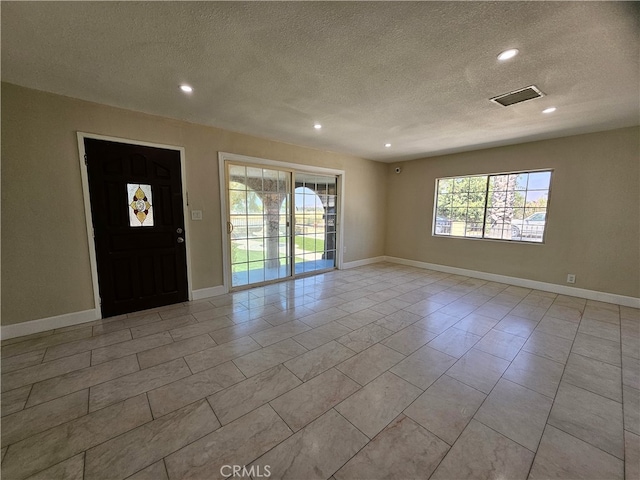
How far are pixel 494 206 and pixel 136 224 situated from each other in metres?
6.05

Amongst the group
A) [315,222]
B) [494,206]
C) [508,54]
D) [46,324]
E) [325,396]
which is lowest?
[325,396]

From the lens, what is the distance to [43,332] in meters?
2.68

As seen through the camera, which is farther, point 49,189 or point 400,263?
point 400,263

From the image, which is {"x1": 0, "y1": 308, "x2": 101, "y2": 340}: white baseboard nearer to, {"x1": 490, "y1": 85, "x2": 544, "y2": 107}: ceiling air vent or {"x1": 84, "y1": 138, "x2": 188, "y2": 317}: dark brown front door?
{"x1": 84, "y1": 138, "x2": 188, "y2": 317}: dark brown front door

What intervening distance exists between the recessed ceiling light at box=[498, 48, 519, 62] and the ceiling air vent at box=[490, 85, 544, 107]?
2.23 feet

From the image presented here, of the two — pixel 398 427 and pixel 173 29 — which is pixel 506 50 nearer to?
pixel 173 29

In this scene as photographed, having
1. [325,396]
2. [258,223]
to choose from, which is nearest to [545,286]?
[325,396]

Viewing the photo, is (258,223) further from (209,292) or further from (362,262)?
(362,262)

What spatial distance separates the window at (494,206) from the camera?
432 centimetres

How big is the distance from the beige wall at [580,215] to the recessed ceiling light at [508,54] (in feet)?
10.4

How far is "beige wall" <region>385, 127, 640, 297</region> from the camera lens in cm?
353

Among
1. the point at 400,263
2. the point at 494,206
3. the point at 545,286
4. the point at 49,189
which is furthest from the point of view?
the point at 400,263

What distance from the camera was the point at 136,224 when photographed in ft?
10.5

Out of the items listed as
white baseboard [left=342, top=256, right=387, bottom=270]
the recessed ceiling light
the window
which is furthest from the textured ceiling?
white baseboard [left=342, top=256, right=387, bottom=270]
